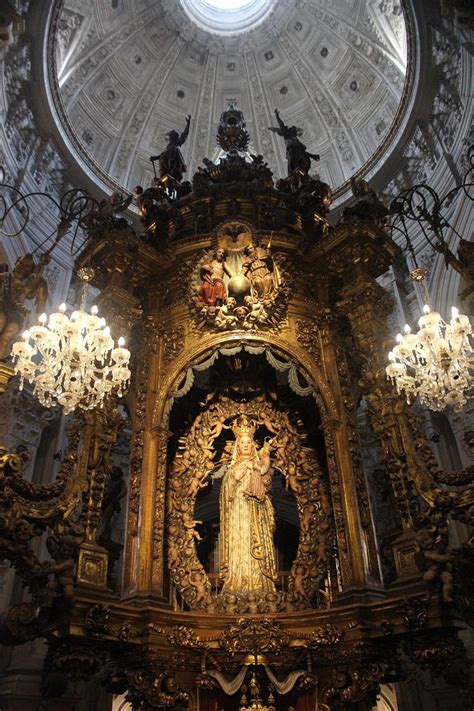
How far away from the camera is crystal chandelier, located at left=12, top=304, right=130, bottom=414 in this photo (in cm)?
720

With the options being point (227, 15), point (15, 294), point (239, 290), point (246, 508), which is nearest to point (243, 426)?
point (246, 508)

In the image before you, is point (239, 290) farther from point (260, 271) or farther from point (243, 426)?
point (243, 426)

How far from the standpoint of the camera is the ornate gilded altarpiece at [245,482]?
19.5 ft

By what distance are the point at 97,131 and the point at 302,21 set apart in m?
7.60

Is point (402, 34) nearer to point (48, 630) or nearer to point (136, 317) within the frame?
point (136, 317)

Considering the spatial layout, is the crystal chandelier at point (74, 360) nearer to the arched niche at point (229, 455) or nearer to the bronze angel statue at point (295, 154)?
the arched niche at point (229, 455)

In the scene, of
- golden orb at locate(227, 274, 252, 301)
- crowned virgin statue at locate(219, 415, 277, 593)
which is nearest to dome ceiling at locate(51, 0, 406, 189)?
golden orb at locate(227, 274, 252, 301)

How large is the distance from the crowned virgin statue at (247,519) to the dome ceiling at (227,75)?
11390 millimetres

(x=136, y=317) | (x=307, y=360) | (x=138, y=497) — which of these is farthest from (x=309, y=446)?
(x=136, y=317)

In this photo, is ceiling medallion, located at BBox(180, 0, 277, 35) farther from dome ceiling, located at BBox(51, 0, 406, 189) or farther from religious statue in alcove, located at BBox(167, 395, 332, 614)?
religious statue in alcove, located at BBox(167, 395, 332, 614)

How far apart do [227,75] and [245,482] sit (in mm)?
16771

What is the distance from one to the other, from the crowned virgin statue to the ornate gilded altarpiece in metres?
0.02

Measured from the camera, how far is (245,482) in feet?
25.5

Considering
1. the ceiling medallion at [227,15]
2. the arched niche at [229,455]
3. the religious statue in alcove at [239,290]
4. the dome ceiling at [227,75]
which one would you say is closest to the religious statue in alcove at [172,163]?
the religious statue in alcove at [239,290]
